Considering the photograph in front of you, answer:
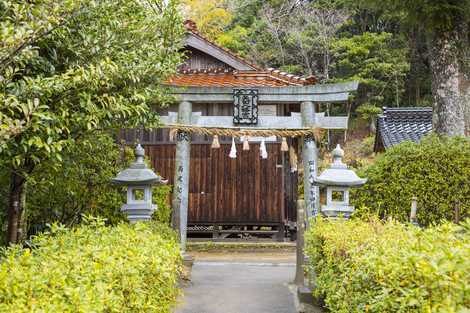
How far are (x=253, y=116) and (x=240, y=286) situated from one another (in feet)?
11.6

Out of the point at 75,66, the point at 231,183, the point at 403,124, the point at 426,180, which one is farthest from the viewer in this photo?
the point at 403,124

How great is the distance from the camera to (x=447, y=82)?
39.2 ft

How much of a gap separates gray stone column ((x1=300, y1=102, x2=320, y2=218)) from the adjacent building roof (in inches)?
109

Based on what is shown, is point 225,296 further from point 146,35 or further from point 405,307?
point 405,307

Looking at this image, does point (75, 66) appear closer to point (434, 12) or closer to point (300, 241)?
point (300, 241)

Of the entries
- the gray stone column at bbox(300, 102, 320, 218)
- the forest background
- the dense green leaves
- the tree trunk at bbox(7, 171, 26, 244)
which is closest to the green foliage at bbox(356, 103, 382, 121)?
the forest background

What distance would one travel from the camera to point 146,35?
719cm

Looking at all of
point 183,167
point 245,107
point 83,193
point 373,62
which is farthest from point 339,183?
point 373,62

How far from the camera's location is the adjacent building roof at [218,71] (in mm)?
14664

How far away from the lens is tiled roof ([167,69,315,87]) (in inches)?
573

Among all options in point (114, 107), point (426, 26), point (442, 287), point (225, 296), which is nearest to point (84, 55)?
point (114, 107)

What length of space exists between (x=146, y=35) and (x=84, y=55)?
136 cm

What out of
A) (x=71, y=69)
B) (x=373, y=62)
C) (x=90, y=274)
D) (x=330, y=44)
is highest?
(x=330, y=44)

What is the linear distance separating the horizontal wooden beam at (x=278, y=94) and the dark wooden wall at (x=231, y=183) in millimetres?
4802
